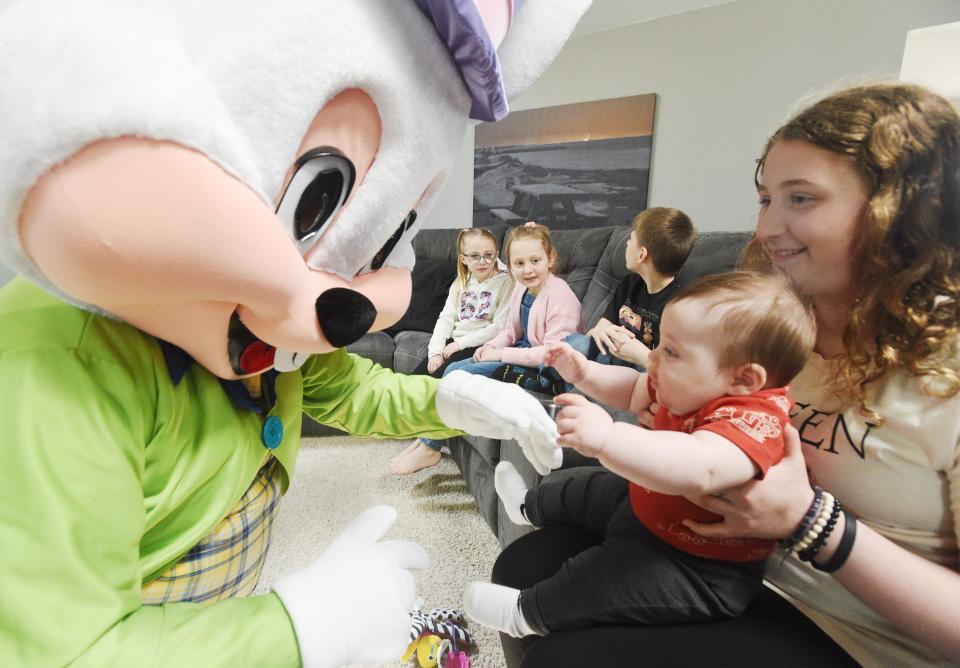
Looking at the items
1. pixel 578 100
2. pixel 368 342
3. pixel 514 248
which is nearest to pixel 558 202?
pixel 578 100

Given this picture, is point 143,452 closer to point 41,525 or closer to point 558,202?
point 41,525

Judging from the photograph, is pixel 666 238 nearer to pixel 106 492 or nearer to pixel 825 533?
pixel 825 533

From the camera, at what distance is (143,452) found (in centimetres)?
46

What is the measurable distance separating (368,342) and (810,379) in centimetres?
205

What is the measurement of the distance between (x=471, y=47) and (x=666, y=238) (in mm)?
1444

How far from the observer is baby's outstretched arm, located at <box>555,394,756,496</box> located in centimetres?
62

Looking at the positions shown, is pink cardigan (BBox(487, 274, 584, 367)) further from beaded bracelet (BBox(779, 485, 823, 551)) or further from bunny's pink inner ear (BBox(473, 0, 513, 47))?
bunny's pink inner ear (BBox(473, 0, 513, 47))

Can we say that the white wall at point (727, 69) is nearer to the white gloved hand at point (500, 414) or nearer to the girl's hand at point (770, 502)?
the white gloved hand at point (500, 414)

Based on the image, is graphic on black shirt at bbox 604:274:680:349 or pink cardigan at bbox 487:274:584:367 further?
pink cardigan at bbox 487:274:584:367

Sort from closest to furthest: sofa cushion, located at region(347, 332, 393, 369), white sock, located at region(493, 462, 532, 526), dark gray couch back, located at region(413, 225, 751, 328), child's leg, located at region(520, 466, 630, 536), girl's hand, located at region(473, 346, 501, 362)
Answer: child's leg, located at region(520, 466, 630, 536) < white sock, located at region(493, 462, 532, 526) < dark gray couch back, located at region(413, 225, 751, 328) < girl's hand, located at region(473, 346, 501, 362) < sofa cushion, located at region(347, 332, 393, 369)

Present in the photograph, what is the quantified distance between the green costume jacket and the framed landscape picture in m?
2.92

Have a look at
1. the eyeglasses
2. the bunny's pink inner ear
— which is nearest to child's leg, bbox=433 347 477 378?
the eyeglasses

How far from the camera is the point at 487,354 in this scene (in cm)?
219

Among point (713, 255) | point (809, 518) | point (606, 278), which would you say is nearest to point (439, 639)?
point (809, 518)
